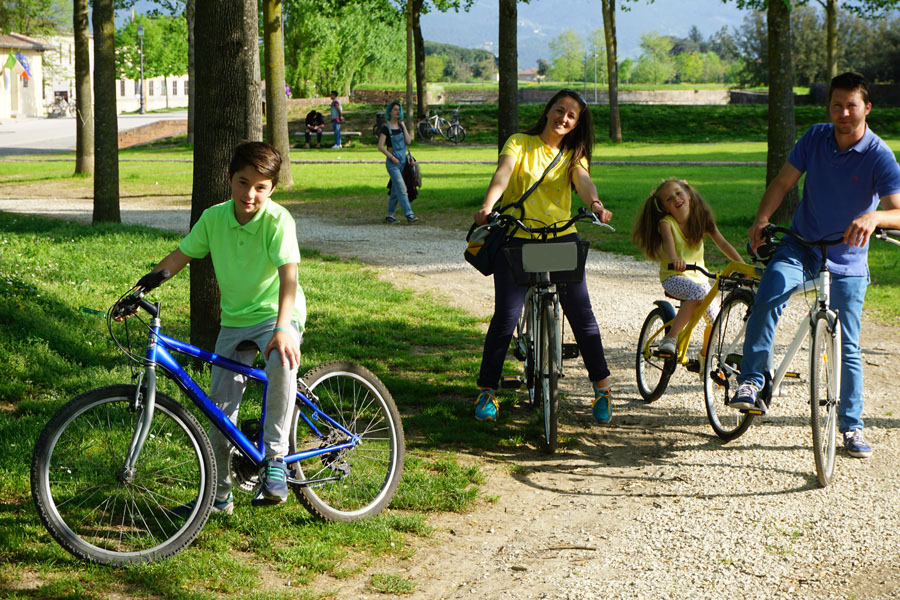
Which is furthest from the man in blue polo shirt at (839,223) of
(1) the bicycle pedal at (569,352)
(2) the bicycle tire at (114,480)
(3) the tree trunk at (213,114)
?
(3) the tree trunk at (213,114)

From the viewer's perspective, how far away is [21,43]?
69.0 meters

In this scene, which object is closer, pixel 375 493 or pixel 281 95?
pixel 375 493

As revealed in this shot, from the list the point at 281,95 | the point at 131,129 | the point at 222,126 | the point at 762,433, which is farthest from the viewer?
the point at 131,129

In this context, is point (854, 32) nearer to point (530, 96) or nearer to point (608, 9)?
point (530, 96)

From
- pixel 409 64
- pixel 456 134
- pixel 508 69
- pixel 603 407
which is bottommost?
pixel 603 407

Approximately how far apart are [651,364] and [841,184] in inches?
73.0

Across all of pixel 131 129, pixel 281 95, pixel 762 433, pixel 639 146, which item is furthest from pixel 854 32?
pixel 762 433

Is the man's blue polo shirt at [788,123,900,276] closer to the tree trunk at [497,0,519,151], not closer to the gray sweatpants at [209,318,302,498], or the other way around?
the gray sweatpants at [209,318,302,498]

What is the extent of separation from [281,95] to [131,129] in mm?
27354

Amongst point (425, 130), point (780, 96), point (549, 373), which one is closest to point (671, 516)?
point (549, 373)

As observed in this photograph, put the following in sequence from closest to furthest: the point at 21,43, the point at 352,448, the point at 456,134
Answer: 1. the point at 352,448
2. the point at 456,134
3. the point at 21,43

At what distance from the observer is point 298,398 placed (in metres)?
4.41

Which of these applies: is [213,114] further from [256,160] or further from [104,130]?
[104,130]

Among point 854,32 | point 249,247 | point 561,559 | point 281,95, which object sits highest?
point 854,32
